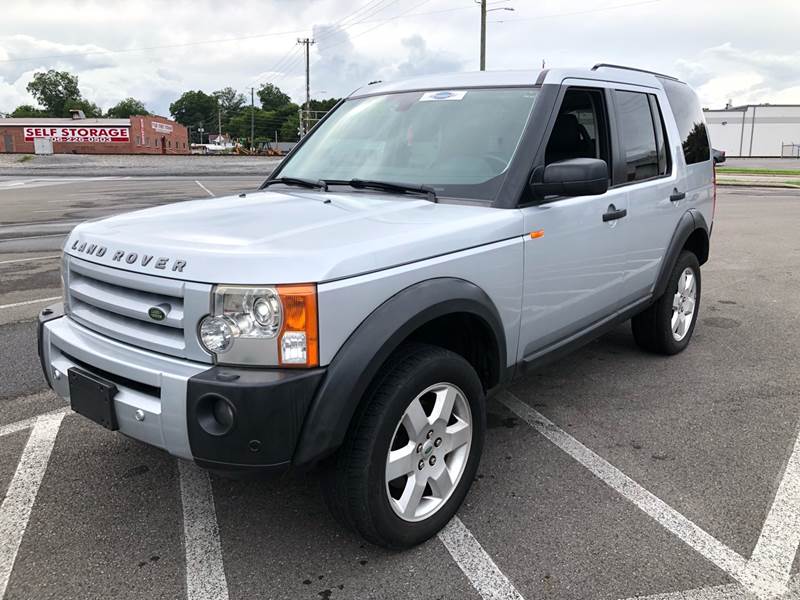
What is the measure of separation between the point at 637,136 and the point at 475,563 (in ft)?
9.41

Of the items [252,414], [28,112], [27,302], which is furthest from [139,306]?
[28,112]

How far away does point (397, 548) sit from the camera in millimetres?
2686

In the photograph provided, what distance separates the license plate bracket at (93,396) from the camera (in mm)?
2516

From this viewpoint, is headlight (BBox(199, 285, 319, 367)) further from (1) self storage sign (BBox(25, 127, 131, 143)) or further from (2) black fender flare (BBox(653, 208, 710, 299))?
(1) self storage sign (BBox(25, 127, 131, 143))

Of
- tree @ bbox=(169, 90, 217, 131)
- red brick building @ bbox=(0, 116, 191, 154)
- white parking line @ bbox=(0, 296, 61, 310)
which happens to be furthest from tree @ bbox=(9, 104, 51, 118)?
white parking line @ bbox=(0, 296, 61, 310)

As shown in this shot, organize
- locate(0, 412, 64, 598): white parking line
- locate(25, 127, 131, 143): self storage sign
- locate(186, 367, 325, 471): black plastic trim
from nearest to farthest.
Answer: locate(186, 367, 325, 471): black plastic trim → locate(0, 412, 64, 598): white parking line → locate(25, 127, 131, 143): self storage sign

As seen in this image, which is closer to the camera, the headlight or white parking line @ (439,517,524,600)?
the headlight

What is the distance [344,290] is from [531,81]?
187cm

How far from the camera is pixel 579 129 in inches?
148

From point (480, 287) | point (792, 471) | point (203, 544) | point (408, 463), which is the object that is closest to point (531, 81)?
point (480, 287)

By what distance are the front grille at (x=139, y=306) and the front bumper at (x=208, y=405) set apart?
2.4 inches

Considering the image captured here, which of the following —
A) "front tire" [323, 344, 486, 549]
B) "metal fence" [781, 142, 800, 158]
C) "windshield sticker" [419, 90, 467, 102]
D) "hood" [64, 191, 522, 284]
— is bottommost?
"front tire" [323, 344, 486, 549]

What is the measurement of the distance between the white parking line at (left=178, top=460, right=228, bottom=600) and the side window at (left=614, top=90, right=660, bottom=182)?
2948 mm

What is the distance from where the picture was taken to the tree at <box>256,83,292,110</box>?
14375 centimetres
